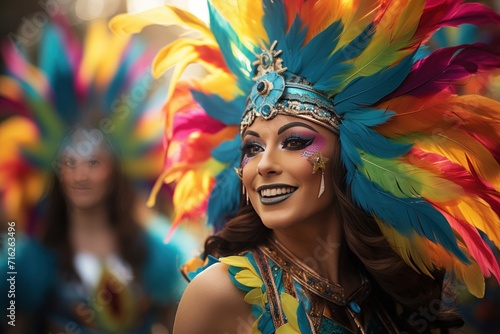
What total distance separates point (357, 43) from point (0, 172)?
2507 mm

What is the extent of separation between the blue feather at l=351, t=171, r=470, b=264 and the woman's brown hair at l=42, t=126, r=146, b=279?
2062mm

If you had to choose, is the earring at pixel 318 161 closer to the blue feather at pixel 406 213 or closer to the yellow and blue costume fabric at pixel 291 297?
the blue feather at pixel 406 213

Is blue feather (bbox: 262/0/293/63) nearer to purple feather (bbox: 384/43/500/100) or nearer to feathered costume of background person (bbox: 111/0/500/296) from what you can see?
feathered costume of background person (bbox: 111/0/500/296)

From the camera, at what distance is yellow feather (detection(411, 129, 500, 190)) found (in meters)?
1.81

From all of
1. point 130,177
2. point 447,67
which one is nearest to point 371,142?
point 447,67

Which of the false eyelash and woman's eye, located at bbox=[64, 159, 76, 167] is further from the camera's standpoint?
woman's eye, located at bbox=[64, 159, 76, 167]

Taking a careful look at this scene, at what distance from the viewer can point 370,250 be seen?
1.96m

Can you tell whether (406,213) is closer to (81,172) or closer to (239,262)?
(239,262)

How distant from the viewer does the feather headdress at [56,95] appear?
11.6 ft

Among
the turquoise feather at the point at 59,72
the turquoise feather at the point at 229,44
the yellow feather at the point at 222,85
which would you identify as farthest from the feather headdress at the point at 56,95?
the turquoise feather at the point at 229,44

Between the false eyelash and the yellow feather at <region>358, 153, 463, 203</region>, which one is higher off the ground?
the false eyelash

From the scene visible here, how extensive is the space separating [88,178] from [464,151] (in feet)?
7.56

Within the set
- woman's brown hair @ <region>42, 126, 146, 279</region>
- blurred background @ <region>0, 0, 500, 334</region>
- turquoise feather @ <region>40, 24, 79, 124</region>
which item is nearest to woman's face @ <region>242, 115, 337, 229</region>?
blurred background @ <region>0, 0, 500, 334</region>

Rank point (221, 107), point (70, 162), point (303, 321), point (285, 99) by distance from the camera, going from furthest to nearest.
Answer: point (70, 162) < point (221, 107) < point (285, 99) < point (303, 321)
